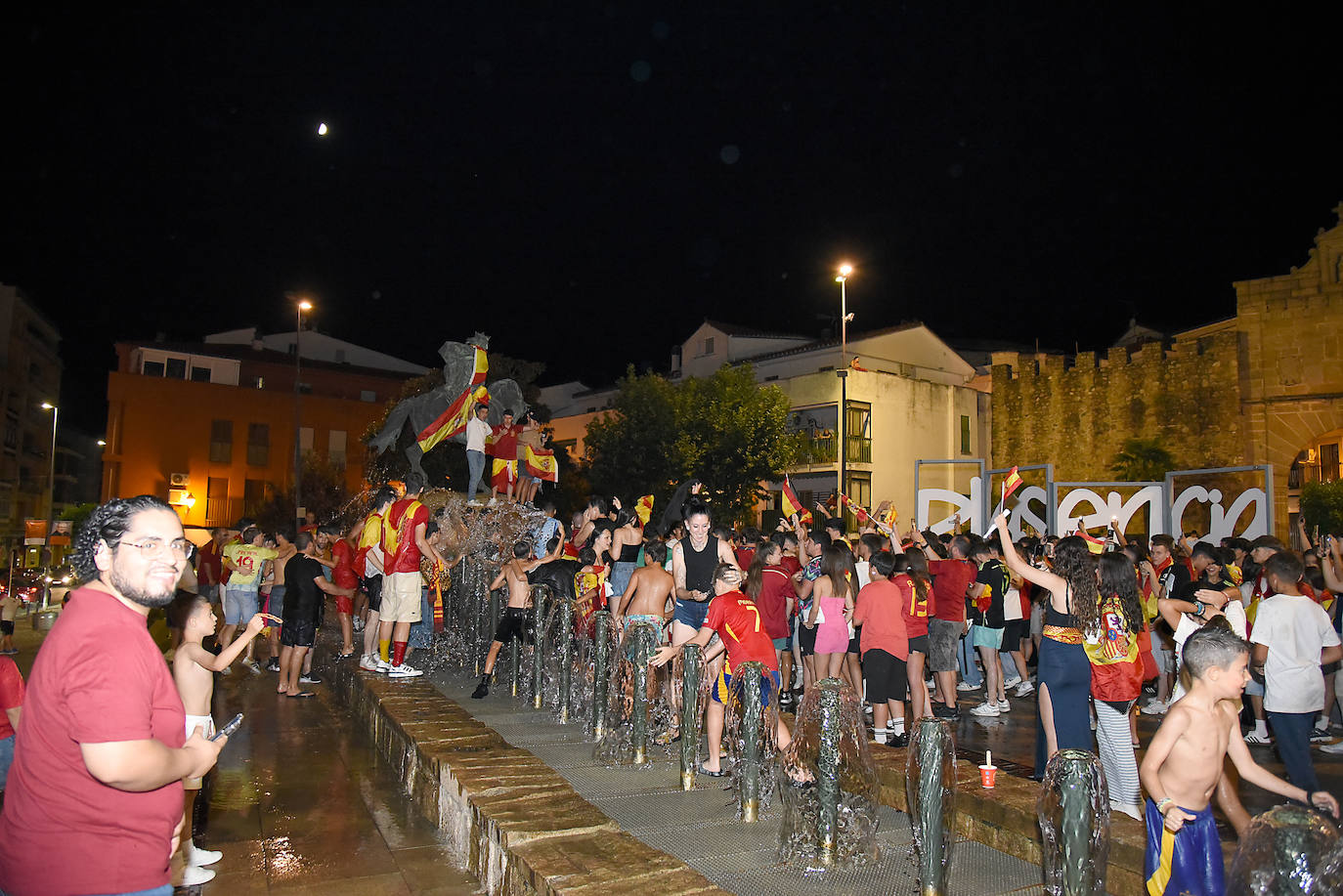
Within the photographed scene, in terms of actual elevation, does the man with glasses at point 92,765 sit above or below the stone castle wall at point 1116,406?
below

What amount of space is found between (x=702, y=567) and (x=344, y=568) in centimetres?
562

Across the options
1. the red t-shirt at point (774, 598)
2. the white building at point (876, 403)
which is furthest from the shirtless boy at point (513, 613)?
the white building at point (876, 403)

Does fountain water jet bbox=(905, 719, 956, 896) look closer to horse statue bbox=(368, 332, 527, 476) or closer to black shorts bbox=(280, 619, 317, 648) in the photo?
black shorts bbox=(280, 619, 317, 648)

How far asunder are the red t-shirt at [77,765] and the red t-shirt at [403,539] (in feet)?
23.4

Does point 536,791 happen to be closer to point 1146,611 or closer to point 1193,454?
point 1146,611

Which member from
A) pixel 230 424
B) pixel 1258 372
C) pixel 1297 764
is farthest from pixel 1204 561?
pixel 230 424

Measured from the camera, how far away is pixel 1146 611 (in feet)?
29.7

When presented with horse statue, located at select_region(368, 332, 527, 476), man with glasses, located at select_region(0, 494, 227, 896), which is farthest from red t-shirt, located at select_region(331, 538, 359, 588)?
man with glasses, located at select_region(0, 494, 227, 896)

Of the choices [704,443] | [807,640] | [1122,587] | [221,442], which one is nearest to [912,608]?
[807,640]

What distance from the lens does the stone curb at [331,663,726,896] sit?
374 cm

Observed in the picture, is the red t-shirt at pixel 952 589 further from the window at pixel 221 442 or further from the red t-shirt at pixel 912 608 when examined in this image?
the window at pixel 221 442

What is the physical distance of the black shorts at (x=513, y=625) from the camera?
9117 millimetres

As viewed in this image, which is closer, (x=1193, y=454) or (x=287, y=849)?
(x=287, y=849)

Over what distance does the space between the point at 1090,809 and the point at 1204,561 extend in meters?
6.29
